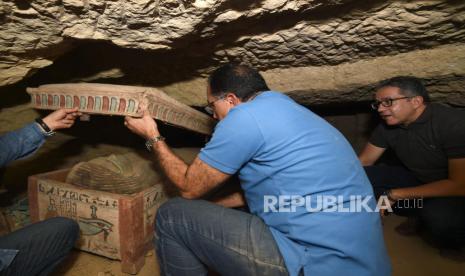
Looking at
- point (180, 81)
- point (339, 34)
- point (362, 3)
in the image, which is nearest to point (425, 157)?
point (339, 34)

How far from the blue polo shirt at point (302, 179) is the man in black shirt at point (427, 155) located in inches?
47.0

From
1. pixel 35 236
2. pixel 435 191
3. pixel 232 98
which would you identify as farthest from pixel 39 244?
pixel 435 191

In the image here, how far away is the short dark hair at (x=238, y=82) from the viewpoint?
1687 mm

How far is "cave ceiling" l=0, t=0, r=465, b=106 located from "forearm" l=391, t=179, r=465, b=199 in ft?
2.78

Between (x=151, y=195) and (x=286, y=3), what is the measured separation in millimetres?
1508

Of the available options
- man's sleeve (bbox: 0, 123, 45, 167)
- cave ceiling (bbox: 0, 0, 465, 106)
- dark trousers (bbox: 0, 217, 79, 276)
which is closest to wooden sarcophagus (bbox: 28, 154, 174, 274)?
dark trousers (bbox: 0, 217, 79, 276)

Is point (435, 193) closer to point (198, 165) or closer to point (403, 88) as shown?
point (403, 88)

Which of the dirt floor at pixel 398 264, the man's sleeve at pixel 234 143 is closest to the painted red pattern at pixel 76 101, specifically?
the man's sleeve at pixel 234 143

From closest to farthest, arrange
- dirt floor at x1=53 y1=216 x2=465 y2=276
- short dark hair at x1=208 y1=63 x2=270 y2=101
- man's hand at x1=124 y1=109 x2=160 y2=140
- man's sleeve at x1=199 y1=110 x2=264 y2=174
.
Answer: man's sleeve at x1=199 y1=110 x2=264 y2=174 < short dark hair at x1=208 y1=63 x2=270 y2=101 < man's hand at x1=124 y1=109 x2=160 y2=140 < dirt floor at x1=53 y1=216 x2=465 y2=276

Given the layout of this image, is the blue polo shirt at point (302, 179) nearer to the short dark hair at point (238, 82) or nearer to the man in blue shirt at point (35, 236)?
the short dark hair at point (238, 82)

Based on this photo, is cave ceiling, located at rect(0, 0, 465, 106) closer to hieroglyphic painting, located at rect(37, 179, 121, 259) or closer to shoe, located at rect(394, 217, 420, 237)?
hieroglyphic painting, located at rect(37, 179, 121, 259)

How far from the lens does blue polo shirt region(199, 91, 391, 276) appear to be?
1.26 metres

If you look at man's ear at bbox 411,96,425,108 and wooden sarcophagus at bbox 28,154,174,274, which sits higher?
man's ear at bbox 411,96,425,108

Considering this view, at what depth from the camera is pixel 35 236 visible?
5.18 feet
